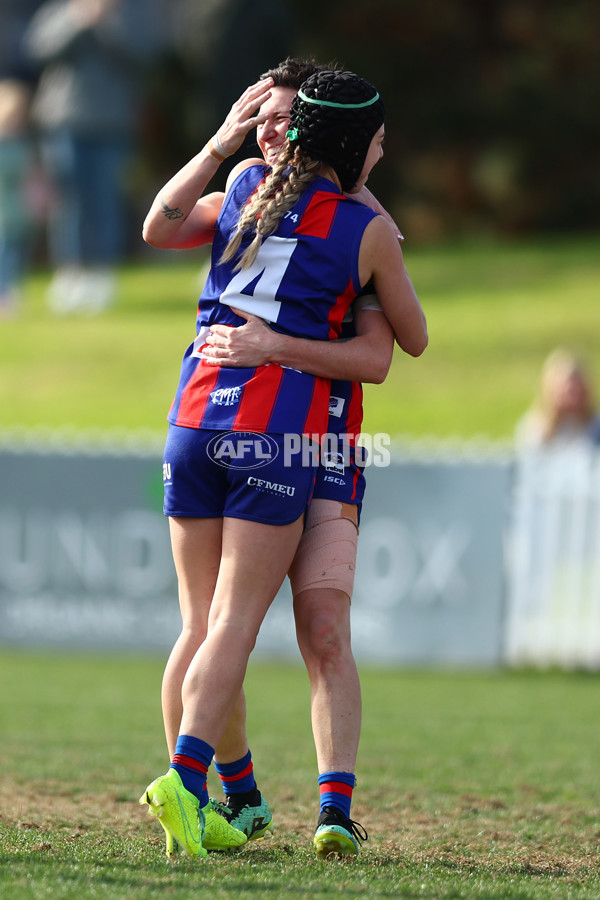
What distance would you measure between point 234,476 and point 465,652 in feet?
20.3

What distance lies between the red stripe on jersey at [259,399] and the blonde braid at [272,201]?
0.93 ft

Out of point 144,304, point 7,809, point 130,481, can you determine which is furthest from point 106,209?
point 7,809

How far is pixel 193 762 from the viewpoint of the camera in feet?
10.4

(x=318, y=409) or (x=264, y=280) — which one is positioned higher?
(x=264, y=280)

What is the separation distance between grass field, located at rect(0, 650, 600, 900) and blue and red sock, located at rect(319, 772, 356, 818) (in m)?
0.14

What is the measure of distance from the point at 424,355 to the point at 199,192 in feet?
37.7

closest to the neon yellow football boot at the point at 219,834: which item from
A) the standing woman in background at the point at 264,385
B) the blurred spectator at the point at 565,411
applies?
the standing woman in background at the point at 264,385

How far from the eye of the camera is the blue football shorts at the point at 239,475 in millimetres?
3248

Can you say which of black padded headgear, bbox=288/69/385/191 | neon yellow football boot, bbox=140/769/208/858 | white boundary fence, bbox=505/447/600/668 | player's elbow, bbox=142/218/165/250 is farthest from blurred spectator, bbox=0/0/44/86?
neon yellow football boot, bbox=140/769/208/858

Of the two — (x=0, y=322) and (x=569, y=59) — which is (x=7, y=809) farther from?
(x=569, y=59)

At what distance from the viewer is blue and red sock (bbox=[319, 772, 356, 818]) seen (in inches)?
131

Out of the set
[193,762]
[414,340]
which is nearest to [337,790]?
[193,762]

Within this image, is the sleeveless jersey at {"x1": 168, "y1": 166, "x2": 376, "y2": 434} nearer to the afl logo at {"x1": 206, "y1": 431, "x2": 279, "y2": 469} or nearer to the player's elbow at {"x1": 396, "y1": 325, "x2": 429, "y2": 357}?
the afl logo at {"x1": 206, "y1": 431, "x2": 279, "y2": 469}

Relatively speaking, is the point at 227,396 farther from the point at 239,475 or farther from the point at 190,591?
the point at 190,591
